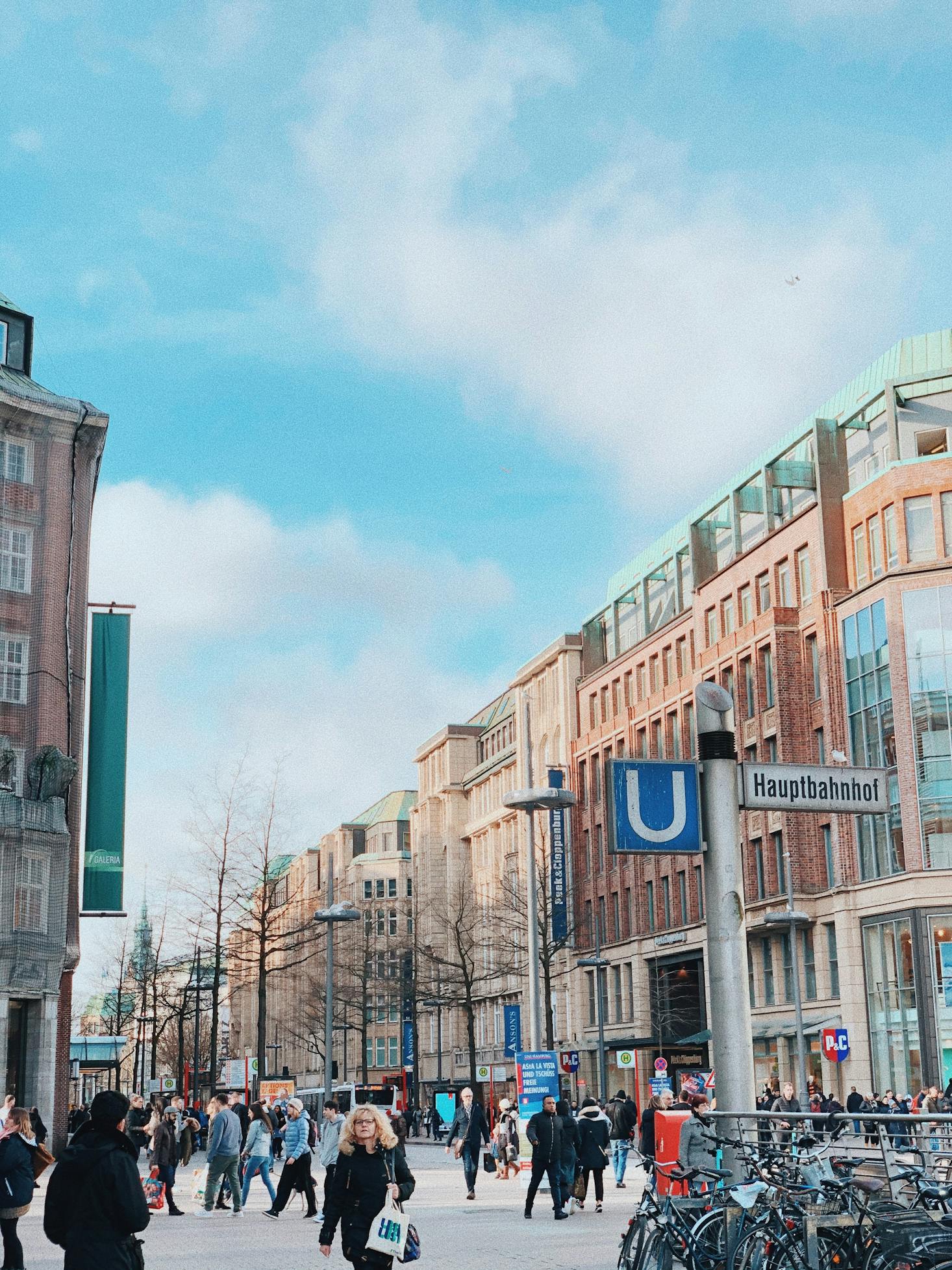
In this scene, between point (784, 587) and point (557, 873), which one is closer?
point (784, 587)

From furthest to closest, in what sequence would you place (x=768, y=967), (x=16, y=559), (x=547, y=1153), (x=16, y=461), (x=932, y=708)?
(x=768, y=967), (x=932, y=708), (x=16, y=461), (x=16, y=559), (x=547, y=1153)

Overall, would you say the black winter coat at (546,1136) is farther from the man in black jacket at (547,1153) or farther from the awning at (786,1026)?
the awning at (786,1026)

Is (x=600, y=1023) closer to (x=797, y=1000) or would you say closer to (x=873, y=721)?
(x=797, y=1000)

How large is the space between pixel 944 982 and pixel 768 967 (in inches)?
405

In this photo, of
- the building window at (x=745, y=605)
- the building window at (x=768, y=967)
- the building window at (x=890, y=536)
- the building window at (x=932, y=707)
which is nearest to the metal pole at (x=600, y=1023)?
the building window at (x=768, y=967)

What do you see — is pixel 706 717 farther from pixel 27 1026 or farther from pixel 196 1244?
pixel 27 1026

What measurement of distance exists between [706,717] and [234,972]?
4221 centimetres

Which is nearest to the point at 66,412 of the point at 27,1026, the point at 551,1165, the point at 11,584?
the point at 11,584

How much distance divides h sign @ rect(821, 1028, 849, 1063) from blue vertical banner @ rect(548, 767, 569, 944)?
27.4 m

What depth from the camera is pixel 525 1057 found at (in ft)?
95.1

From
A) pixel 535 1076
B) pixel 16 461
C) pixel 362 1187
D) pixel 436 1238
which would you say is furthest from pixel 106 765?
pixel 362 1187

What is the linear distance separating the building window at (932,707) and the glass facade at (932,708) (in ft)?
0.06

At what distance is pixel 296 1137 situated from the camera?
887 inches

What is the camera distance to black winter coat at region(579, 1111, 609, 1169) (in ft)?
73.2
